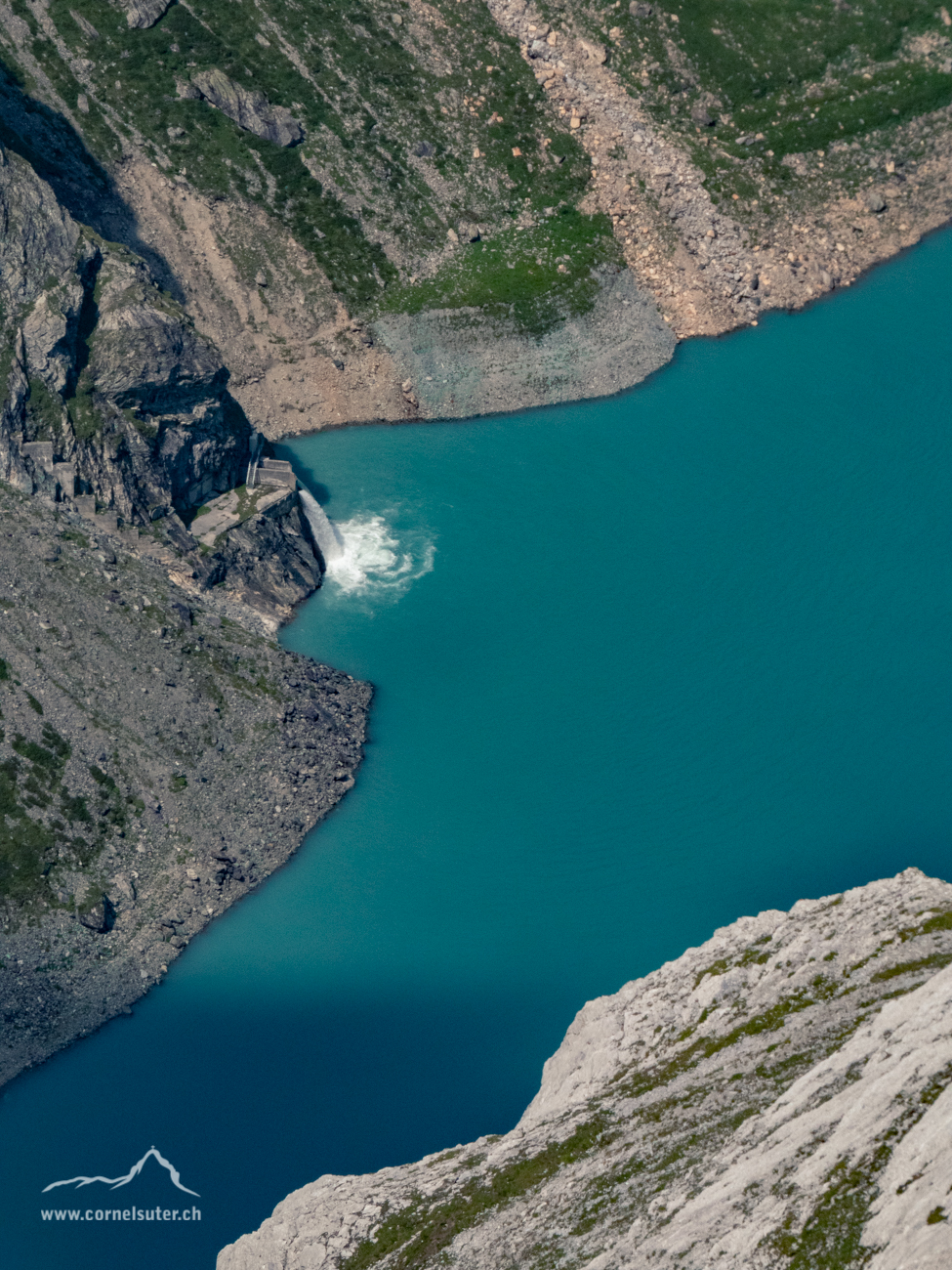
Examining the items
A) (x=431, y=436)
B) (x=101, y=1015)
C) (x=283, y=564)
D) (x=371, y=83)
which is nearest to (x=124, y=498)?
(x=283, y=564)

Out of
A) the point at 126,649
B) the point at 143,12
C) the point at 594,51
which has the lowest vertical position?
the point at 126,649

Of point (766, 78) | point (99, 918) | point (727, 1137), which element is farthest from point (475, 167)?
point (727, 1137)

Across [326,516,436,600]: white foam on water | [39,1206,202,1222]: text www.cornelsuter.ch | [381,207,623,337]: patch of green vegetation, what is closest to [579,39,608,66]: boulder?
[381,207,623,337]: patch of green vegetation

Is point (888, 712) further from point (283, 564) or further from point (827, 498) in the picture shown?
point (283, 564)

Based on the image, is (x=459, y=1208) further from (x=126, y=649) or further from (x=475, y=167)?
(x=475, y=167)

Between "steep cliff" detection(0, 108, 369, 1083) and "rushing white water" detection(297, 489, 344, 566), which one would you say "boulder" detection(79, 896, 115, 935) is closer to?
"steep cliff" detection(0, 108, 369, 1083)

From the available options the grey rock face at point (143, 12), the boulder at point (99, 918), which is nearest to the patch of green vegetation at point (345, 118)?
the grey rock face at point (143, 12)

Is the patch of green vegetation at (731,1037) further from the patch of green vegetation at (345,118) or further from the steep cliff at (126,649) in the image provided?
the patch of green vegetation at (345,118)
